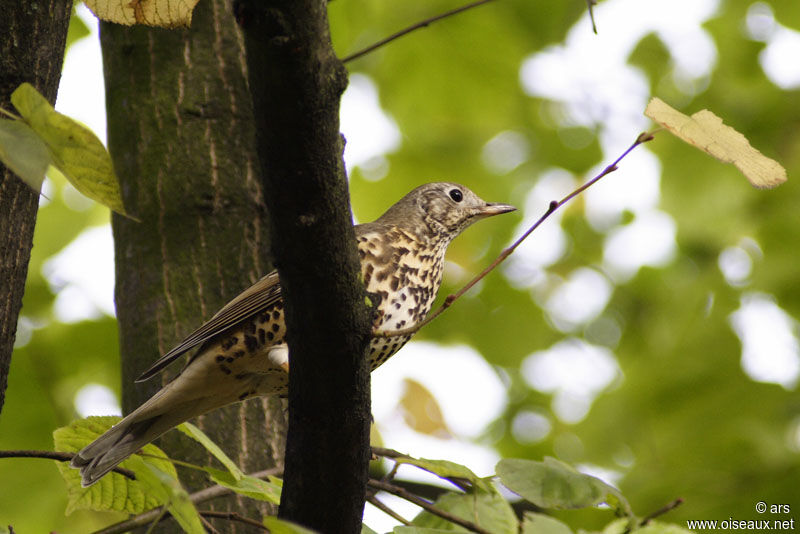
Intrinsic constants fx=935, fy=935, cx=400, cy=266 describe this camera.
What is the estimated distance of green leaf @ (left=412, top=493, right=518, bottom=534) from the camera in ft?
9.20

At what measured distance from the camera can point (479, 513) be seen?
111 inches

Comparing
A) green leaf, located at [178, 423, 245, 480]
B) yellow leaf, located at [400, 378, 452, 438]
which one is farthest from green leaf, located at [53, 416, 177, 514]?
yellow leaf, located at [400, 378, 452, 438]

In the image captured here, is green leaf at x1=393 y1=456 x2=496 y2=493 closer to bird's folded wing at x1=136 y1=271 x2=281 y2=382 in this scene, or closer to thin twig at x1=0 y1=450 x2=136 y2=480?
thin twig at x1=0 y1=450 x2=136 y2=480

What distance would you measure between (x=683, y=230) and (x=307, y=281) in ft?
14.1

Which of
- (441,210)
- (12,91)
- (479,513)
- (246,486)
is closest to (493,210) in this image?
(441,210)

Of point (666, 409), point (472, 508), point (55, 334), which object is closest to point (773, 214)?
point (666, 409)

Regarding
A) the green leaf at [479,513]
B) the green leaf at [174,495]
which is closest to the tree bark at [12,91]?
the green leaf at [174,495]

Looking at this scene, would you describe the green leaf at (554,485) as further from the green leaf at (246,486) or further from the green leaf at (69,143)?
the green leaf at (69,143)

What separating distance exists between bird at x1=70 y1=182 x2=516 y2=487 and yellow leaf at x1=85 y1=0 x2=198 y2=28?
130 cm

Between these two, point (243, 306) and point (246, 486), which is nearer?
point (246, 486)

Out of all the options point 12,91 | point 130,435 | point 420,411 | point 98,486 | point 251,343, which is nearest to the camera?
point 12,91

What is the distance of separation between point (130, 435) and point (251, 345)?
0.52 metres

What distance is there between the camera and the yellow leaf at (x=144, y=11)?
1956mm

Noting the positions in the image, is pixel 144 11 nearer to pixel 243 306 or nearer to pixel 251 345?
pixel 243 306
